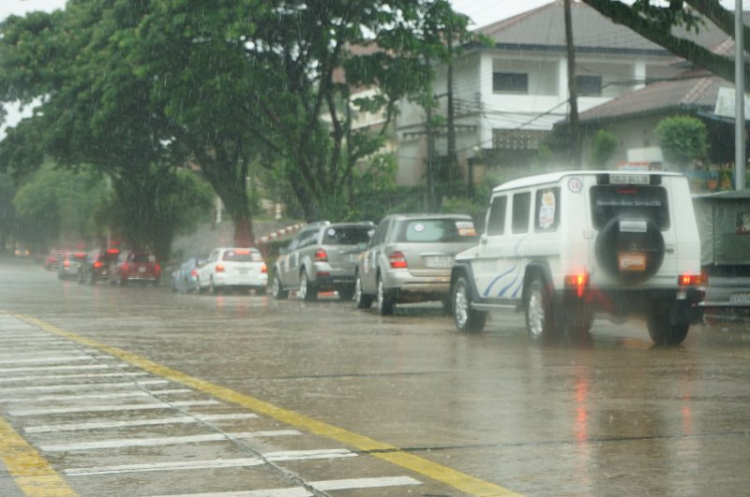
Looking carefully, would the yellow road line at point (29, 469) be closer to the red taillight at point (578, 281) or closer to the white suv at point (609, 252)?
the red taillight at point (578, 281)

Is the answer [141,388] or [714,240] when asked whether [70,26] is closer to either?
[714,240]

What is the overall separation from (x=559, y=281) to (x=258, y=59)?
2335 cm

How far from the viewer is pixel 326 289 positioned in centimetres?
3073

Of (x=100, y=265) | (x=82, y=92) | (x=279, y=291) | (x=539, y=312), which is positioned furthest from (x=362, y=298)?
(x=100, y=265)

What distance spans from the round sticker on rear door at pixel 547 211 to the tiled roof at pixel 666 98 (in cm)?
2678

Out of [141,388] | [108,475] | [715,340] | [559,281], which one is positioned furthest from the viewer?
[715,340]

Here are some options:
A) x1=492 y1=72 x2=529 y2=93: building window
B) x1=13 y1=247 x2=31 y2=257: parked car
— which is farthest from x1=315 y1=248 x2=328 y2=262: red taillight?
x1=13 y1=247 x2=31 y2=257: parked car

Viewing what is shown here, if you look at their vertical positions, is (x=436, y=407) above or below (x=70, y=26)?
below

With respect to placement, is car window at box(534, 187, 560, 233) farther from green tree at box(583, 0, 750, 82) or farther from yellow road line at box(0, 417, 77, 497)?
yellow road line at box(0, 417, 77, 497)

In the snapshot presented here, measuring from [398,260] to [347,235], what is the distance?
7.54m

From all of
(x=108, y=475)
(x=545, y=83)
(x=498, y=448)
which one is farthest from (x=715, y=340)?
(x=545, y=83)

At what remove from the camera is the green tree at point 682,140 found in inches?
1505

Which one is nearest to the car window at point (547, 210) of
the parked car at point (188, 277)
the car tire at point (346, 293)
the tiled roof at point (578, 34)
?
the car tire at point (346, 293)

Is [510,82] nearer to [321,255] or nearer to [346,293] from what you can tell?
[346,293]
